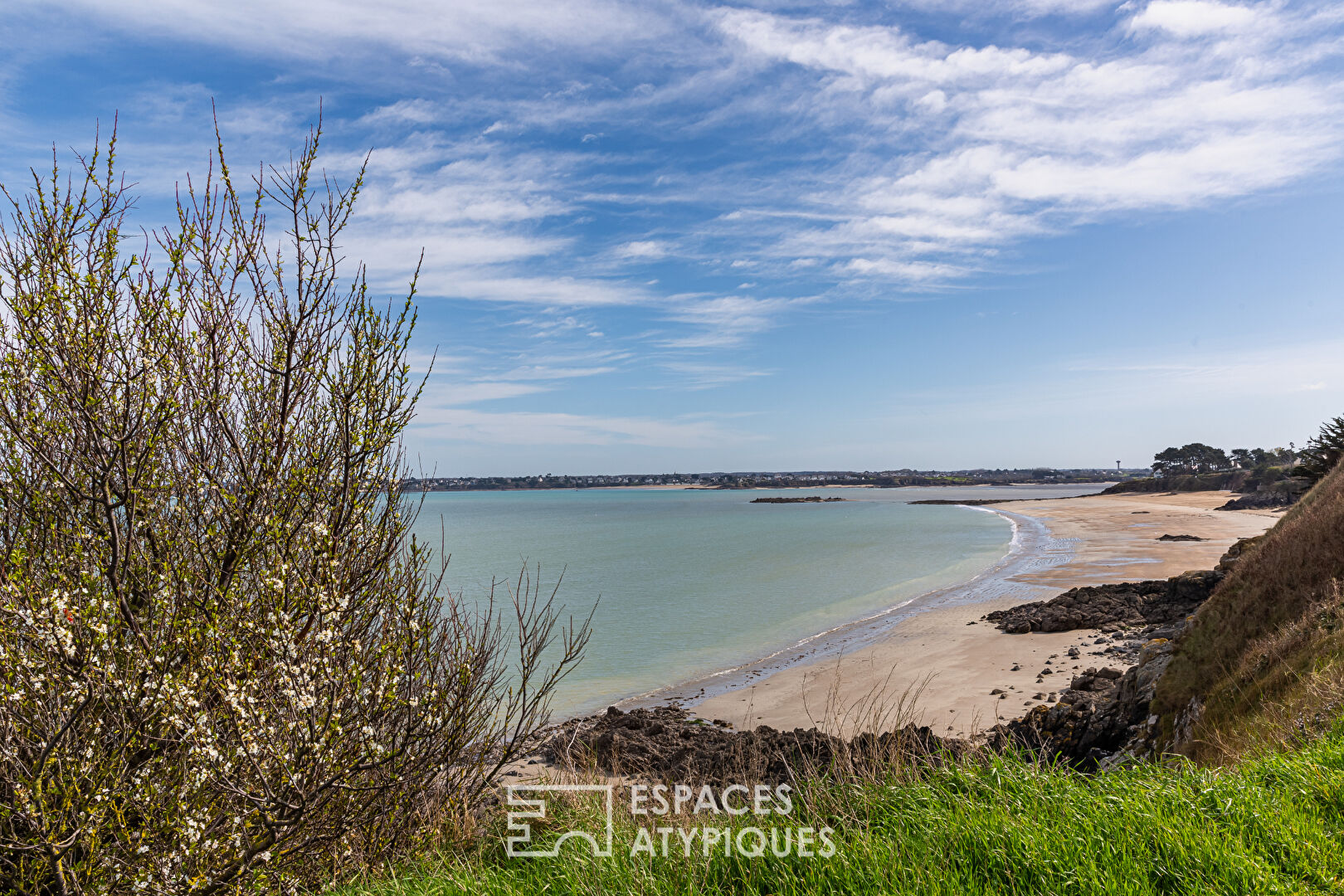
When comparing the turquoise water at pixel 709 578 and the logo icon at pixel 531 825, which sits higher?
the logo icon at pixel 531 825

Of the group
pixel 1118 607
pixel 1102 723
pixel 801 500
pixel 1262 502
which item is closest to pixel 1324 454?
pixel 1118 607

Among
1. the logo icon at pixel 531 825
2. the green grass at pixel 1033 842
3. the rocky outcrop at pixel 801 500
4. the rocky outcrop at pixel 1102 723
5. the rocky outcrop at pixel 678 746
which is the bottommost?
the rocky outcrop at pixel 801 500

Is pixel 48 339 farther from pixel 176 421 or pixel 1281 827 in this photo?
pixel 1281 827

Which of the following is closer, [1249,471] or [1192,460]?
[1249,471]

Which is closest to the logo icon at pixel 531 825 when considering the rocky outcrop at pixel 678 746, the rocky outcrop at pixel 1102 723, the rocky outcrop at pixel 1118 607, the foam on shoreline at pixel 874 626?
the rocky outcrop at pixel 678 746

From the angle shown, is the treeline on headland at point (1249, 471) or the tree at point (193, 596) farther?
the treeline on headland at point (1249, 471)

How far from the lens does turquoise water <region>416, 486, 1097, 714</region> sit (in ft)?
73.7

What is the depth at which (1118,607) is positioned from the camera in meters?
22.6

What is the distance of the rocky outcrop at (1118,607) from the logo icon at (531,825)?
18.6m

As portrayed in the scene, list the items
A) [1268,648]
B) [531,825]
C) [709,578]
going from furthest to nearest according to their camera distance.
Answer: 1. [709,578]
2. [1268,648]
3. [531,825]

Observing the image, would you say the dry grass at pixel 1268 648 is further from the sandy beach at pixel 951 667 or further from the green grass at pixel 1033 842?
the sandy beach at pixel 951 667

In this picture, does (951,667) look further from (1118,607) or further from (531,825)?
(531,825)

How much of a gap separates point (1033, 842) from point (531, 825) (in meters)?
4.01

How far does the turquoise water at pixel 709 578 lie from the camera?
22469mm
